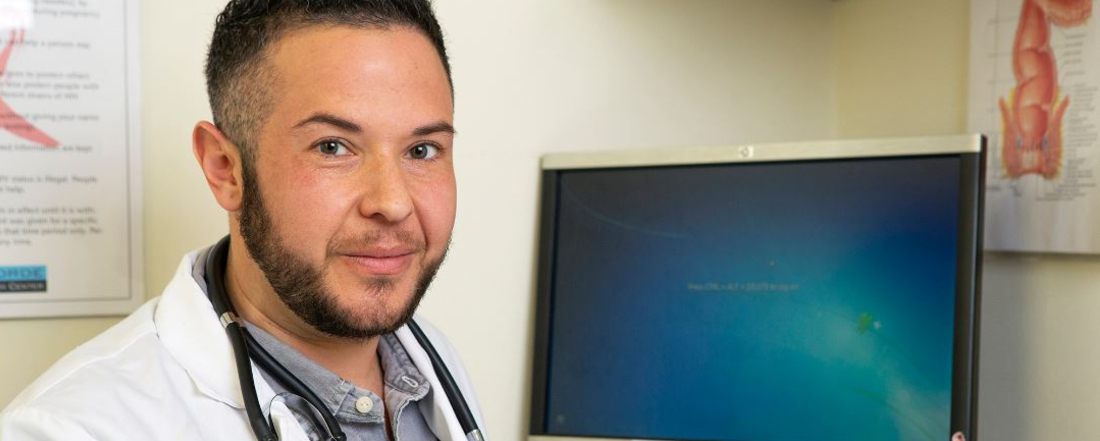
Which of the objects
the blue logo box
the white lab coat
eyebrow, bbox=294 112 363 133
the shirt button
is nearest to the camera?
the white lab coat

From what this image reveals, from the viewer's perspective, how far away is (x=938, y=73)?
173 cm

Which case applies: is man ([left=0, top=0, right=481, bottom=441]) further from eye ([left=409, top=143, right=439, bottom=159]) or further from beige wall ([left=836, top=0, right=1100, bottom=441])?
beige wall ([left=836, top=0, right=1100, bottom=441])

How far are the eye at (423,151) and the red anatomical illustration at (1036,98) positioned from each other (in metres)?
0.87

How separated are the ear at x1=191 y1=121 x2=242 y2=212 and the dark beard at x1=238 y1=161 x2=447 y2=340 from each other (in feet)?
0.05

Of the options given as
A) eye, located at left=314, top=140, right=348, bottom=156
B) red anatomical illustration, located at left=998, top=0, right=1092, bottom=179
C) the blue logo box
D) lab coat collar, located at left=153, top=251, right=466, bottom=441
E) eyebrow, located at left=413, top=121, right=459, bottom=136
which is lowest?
lab coat collar, located at left=153, top=251, right=466, bottom=441

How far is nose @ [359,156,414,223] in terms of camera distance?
3.55 ft

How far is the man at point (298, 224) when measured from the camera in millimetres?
1041

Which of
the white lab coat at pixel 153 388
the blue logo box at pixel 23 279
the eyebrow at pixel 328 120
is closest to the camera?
the white lab coat at pixel 153 388

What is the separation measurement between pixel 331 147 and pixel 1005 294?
1.01 meters

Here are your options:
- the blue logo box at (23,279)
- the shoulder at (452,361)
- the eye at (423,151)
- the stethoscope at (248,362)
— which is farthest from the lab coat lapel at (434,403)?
the blue logo box at (23,279)

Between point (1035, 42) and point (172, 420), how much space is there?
1248mm

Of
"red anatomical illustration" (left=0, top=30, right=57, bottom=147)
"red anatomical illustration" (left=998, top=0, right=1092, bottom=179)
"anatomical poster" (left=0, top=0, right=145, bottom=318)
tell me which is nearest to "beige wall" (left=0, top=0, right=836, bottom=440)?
"anatomical poster" (left=0, top=0, right=145, bottom=318)

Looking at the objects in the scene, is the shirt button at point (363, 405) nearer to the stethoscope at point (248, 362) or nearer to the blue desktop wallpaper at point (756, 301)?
the stethoscope at point (248, 362)

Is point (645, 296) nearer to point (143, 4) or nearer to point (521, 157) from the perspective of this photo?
point (521, 157)
